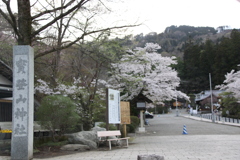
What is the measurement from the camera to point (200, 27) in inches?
6806

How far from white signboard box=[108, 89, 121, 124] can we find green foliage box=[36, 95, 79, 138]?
1759 millimetres

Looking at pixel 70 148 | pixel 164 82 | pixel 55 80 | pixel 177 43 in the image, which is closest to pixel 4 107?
pixel 55 80

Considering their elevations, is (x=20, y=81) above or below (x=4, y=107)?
above

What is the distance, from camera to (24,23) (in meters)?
9.47

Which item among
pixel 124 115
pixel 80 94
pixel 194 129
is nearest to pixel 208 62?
pixel 194 129

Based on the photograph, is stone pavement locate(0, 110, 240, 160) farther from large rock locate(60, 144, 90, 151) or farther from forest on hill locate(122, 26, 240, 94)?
forest on hill locate(122, 26, 240, 94)

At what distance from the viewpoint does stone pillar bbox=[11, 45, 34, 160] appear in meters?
8.07

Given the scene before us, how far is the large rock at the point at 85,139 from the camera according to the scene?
431 inches

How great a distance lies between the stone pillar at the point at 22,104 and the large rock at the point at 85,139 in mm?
2887

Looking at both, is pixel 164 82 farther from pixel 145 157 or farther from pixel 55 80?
pixel 145 157

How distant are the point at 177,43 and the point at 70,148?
12670 cm

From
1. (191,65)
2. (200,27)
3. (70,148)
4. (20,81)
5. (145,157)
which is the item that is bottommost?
(70,148)

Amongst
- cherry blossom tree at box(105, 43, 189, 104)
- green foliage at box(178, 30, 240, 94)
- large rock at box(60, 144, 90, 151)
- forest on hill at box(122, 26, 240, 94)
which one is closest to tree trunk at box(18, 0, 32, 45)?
large rock at box(60, 144, 90, 151)

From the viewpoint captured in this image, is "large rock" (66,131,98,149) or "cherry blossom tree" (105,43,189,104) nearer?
"large rock" (66,131,98,149)
